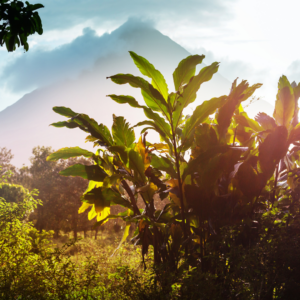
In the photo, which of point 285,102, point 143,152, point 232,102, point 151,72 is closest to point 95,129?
point 143,152

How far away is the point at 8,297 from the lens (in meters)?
2.04

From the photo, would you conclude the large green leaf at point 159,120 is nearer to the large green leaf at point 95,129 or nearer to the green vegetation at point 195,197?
the green vegetation at point 195,197

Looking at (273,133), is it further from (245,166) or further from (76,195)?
(76,195)

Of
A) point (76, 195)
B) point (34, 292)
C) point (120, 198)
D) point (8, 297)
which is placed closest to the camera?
point (34, 292)

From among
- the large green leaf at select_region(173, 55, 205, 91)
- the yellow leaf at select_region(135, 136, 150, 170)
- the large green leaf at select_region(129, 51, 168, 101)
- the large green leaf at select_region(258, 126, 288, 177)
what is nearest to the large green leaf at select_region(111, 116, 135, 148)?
the yellow leaf at select_region(135, 136, 150, 170)

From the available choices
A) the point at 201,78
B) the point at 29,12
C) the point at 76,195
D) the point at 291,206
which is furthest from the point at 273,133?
the point at 76,195

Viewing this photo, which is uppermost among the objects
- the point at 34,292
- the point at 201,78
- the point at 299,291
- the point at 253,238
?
the point at 201,78

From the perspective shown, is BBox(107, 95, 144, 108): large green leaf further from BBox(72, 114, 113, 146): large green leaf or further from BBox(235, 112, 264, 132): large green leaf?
BBox(235, 112, 264, 132): large green leaf

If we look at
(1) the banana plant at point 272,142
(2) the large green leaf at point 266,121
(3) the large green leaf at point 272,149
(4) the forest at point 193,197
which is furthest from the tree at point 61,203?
(3) the large green leaf at point 272,149

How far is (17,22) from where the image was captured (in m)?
1.56

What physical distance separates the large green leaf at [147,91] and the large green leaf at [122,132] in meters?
0.31

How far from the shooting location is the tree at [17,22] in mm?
1526

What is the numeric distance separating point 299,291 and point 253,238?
0.44m

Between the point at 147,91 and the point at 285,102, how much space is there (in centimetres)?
133
